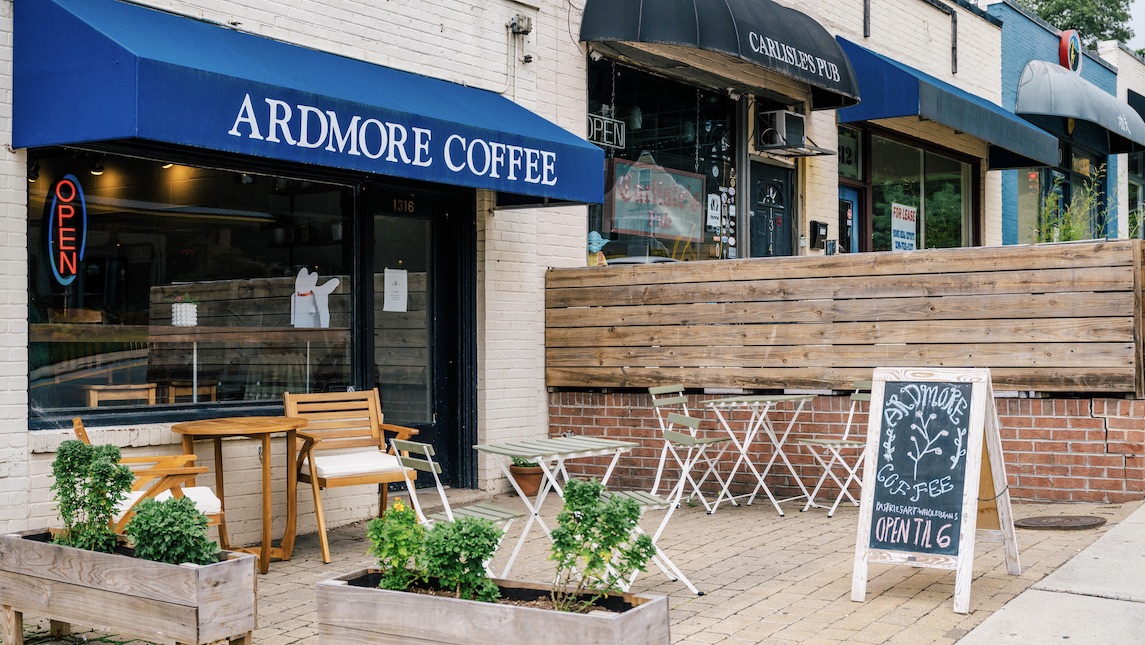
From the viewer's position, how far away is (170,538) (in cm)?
428

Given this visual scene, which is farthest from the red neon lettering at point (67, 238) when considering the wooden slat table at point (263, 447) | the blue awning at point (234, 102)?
the wooden slat table at point (263, 447)

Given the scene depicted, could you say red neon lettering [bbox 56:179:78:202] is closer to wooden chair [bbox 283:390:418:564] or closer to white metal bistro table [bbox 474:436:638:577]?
wooden chair [bbox 283:390:418:564]

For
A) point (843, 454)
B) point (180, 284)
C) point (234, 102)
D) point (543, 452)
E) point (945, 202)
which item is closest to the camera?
point (543, 452)

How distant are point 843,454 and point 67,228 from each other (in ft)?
18.1

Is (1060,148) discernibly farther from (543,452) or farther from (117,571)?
(117,571)

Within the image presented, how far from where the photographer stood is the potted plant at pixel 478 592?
3506 mm

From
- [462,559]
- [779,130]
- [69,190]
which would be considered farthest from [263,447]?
[779,130]

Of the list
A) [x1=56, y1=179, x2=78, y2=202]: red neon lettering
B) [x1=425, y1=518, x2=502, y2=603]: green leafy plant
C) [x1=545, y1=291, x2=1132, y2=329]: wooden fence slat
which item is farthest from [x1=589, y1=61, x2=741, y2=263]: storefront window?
[x1=425, y1=518, x2=502, y2=603]: green leafy plant

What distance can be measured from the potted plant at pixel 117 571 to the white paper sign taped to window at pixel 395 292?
3743 mm

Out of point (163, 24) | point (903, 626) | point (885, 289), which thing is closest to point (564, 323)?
point (885, 289)

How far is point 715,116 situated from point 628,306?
319 centimetres

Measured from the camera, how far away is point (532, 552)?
6.88 m

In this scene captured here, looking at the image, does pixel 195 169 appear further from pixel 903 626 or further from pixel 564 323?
pixel 903 626

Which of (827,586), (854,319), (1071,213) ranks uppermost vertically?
(1071,213)
